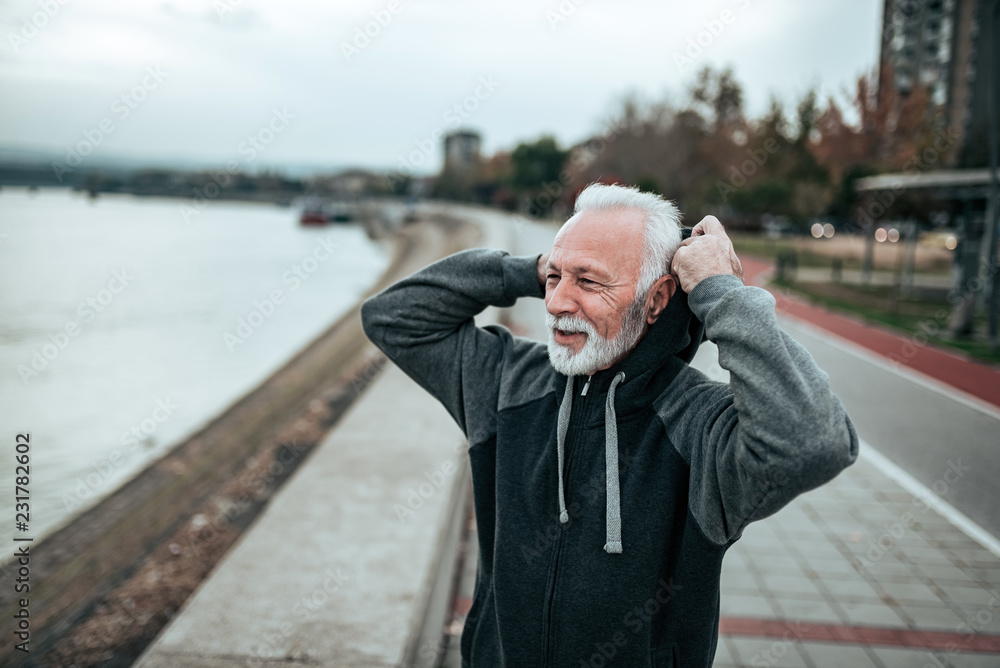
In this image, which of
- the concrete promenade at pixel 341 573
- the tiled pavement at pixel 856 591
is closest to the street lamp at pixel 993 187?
the tiled pavement at pixel 856 591

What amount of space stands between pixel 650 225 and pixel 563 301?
0.29 m

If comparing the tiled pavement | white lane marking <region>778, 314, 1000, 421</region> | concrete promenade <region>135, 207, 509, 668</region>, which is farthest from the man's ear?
white lane marking <region>778, 314, 1000, 421</region>

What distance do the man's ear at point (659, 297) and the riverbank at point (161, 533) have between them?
11.6 ft

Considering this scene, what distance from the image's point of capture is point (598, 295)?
1.57 meters

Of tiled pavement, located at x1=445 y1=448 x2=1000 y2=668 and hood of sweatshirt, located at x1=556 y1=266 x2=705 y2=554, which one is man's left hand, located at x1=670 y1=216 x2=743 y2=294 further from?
tiled pavement, located at x1=445 y1=448 x2=1000 y2=668

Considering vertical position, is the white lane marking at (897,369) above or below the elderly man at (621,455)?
below

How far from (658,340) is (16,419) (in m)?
11.1

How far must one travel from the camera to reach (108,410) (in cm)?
1048

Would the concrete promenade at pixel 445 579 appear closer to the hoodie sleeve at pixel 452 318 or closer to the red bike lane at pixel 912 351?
the hoodie sleeve at pixel 452 318

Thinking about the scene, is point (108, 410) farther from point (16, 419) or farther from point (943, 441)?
point (943, 441)

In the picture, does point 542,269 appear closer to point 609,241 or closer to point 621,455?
point 609,241

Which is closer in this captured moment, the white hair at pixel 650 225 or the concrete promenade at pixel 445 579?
the white hair at pixel 650 225

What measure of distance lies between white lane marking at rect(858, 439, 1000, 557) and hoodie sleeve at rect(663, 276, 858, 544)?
156 inches

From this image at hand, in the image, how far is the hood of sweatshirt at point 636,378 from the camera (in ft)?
5.17
